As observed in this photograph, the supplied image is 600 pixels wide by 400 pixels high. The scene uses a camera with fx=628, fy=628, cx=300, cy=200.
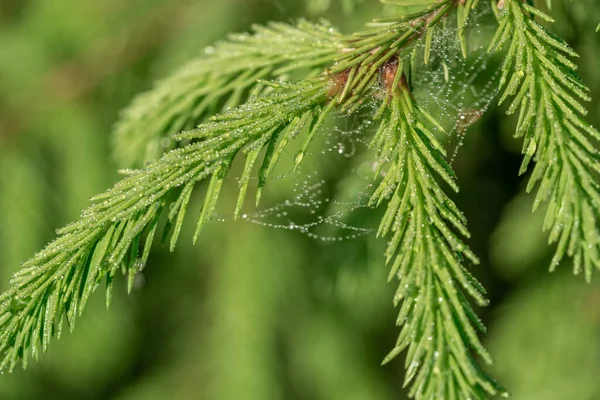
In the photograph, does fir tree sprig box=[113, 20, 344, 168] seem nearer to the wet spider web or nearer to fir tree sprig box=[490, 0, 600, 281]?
the wet spider web

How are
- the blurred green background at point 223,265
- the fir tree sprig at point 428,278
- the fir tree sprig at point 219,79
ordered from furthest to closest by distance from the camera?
the blurred green background at point 223,265 < the fir tree sprig at point 219,79 < the fir tree sprig at point 428,278

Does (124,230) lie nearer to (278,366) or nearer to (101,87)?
(278,366)

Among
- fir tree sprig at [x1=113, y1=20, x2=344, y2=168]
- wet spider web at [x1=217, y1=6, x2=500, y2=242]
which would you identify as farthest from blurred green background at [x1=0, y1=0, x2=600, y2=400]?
fir tree sprig at [x1=113, y1=20, x2=344, y2=168]

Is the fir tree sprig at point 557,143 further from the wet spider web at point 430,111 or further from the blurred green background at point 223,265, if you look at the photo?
the blurred green background at point 223,265

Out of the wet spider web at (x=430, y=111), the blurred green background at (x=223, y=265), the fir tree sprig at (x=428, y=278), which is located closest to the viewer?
the fir tree sprig at (x=428, y=278)

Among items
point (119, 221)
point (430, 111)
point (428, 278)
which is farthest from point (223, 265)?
point (428, 278)

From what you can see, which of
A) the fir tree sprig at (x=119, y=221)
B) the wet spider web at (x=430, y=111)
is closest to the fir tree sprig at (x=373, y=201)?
the fir tree sprig at (x=119, y=221)

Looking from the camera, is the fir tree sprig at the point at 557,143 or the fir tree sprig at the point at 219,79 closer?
the fir tree sprig at the point at 557,143
